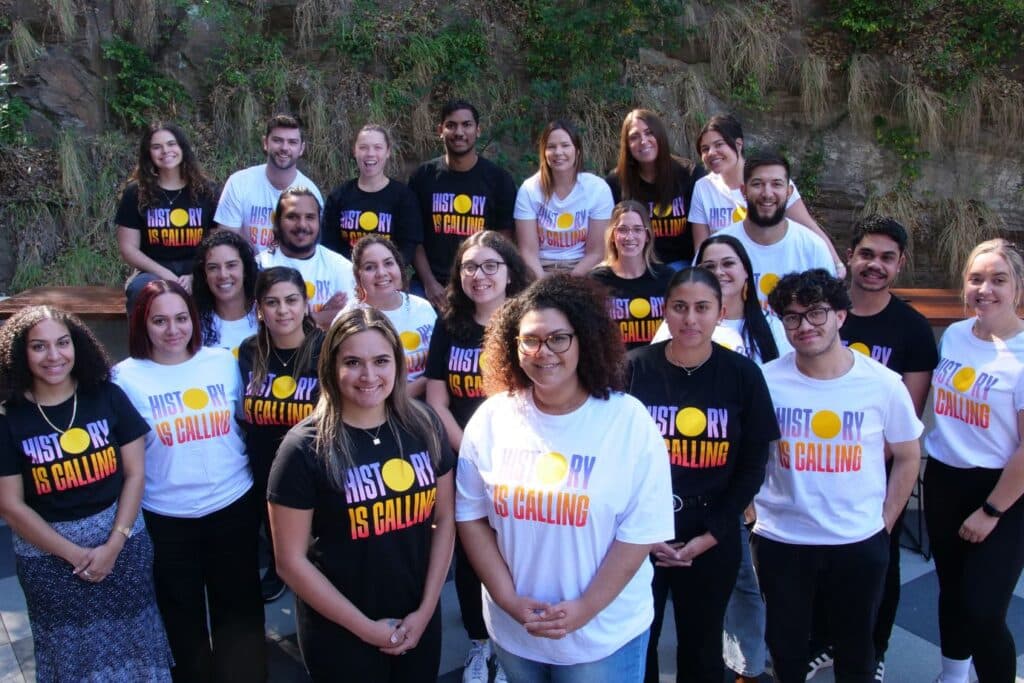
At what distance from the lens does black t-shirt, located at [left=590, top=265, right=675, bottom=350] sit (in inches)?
148

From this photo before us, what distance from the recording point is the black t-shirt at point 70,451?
9.18ft

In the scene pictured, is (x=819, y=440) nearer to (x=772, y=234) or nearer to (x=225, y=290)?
(x=772, y=234)

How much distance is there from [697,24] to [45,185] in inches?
275

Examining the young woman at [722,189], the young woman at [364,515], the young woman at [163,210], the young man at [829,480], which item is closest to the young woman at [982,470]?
the young man at [829,480]

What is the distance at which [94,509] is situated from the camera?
2908 mm

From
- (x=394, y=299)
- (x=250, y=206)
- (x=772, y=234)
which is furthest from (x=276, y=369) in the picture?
(x=772, y=234)

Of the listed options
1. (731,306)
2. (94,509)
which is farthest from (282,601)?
(731,306)

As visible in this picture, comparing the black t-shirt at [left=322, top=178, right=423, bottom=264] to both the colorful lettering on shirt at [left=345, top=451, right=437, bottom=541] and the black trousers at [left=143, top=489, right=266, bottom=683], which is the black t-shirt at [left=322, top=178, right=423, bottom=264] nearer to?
the black trousers at [left=143, top=489, right=266, bottom=683]

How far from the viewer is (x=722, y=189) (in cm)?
448

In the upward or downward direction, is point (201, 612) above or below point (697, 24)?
below

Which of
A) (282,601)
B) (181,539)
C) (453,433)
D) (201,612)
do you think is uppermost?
(453,433)

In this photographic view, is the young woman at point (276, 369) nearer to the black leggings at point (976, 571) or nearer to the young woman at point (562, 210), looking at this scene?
the young woman at point (562, 210)

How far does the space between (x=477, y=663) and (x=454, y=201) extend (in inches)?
102

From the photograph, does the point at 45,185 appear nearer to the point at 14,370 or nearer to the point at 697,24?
the point at 14,370
